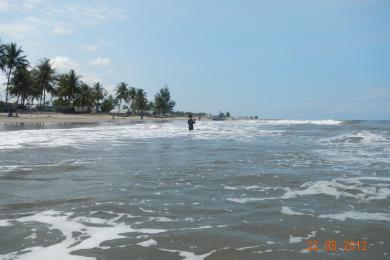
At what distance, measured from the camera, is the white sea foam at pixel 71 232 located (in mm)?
3861

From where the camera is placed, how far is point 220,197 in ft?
20.9

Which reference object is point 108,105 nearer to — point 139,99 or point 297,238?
point 139,99

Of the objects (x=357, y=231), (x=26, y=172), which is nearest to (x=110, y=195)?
(x=26, y=172)

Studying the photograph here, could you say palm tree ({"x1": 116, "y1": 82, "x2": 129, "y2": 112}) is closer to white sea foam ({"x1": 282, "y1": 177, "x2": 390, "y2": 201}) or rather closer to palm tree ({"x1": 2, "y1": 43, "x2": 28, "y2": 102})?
palm tree ({"x1": 2, "y1": 43, "x2": 28, "y2": 102})

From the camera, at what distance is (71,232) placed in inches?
181

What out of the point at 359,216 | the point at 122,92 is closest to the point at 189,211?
the point at 359,216

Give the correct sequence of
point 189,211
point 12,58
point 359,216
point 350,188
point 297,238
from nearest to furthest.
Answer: point 297,238, point 359,216, point 189,211, point 350,188, point 12,58

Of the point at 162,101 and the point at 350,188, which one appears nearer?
the point at 350,188

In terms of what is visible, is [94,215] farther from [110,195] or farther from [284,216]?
[284,216]

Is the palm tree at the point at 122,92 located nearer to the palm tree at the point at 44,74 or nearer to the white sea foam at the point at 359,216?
the palm tree at the point at 44,74

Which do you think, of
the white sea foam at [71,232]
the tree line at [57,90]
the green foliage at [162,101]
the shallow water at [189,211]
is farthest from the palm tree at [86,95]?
the white sea foam at [71,232]
